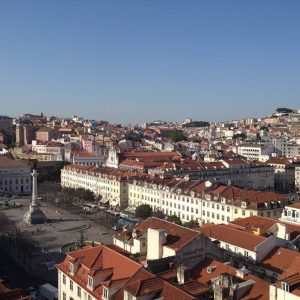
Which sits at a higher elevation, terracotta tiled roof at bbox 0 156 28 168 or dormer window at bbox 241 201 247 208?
terracotta tiled roof at bbox 0 156 28 168

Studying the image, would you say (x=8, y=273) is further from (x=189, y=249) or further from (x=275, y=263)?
(x=275, y=263)

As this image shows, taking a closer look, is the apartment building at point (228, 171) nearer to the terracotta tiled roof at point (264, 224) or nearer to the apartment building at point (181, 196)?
the apartment building at point (181, 196)

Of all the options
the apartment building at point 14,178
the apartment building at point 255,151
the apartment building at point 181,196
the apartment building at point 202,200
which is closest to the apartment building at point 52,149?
the apartment building at point 14,178

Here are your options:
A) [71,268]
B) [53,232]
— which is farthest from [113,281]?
[53,232]

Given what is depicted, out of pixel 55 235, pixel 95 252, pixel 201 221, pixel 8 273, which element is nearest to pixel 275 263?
pixel 95 252

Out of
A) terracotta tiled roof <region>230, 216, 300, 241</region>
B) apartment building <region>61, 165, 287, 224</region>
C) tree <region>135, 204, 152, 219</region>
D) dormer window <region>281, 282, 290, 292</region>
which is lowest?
tree <region>135, 204, 152, 219</region>

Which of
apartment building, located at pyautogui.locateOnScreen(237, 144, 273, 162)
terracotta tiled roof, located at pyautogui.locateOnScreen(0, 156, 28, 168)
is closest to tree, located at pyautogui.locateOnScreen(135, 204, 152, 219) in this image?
terracotta tiled roof, located at pyautogui.locateOnScreen(0, 156, 28, 168)

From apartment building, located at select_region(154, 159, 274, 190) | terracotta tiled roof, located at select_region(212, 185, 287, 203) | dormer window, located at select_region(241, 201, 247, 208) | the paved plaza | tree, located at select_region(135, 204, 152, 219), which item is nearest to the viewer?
the paved plaza

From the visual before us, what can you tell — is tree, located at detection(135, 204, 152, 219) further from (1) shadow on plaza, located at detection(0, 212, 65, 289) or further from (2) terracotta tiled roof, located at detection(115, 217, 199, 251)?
(2) terracotta tiled roof, located at detection(115, 217, 199, 251)
